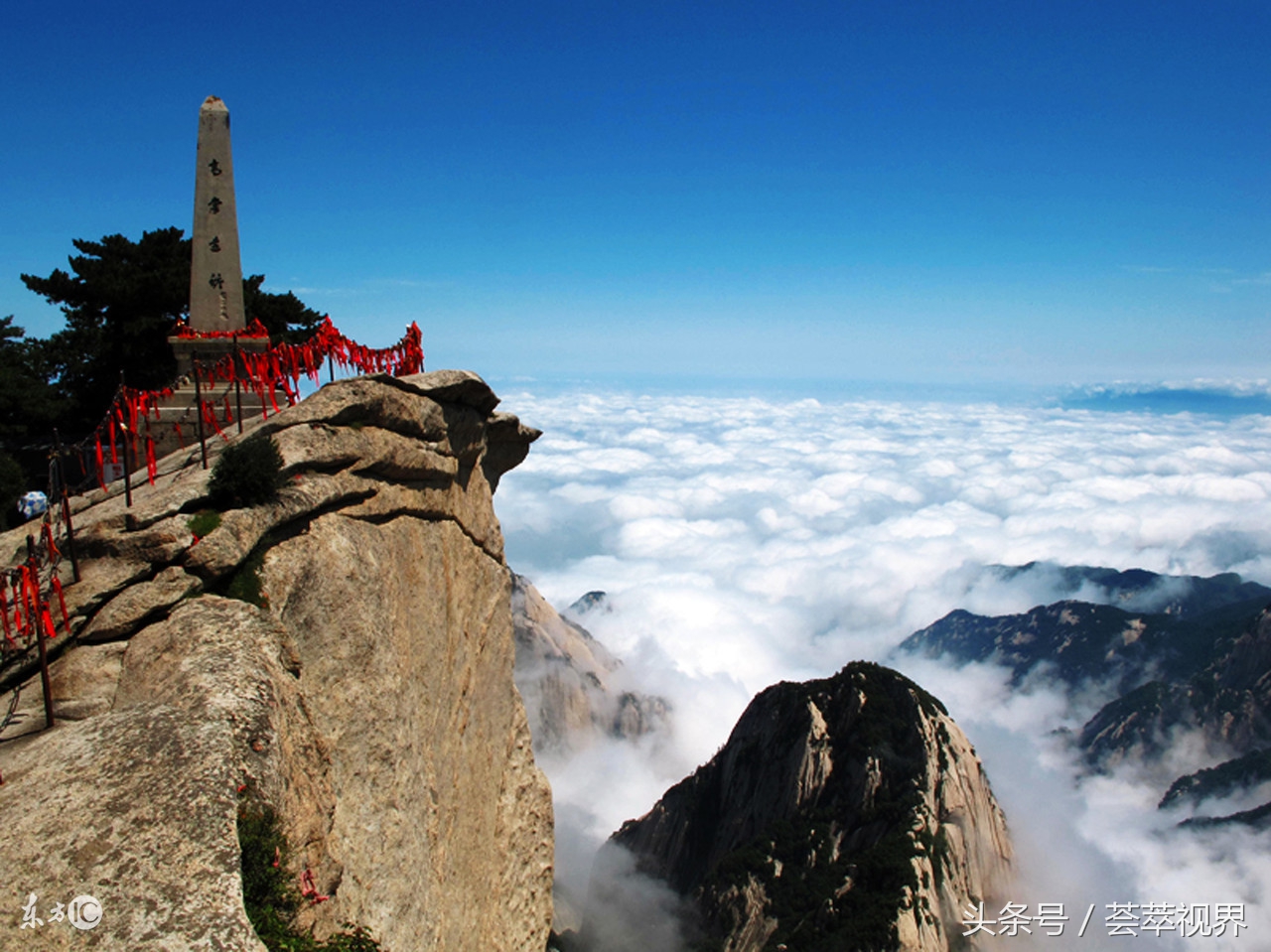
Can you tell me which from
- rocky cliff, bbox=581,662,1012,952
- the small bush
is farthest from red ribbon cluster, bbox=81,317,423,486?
rocky cliff, bbox=581,662,1012,952

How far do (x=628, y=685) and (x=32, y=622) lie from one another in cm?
18932

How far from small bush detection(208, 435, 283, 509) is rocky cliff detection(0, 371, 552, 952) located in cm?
36

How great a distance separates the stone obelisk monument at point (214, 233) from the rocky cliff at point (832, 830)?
60.0 meters

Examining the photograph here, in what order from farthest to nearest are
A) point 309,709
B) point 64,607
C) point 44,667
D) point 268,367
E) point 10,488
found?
point 10,488
point 268,367
point 309,709
point 64,607
point 44,667

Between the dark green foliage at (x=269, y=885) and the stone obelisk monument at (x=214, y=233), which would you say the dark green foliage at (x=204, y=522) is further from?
→ the stone obelisk monument at (x=214, y=233)

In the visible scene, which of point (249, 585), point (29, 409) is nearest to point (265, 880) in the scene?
point (249, 585)

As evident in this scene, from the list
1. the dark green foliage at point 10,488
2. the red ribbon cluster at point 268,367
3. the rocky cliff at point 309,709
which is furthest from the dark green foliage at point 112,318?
the rocky cliff at point 309,709

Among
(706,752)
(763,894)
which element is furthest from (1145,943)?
(706,752)

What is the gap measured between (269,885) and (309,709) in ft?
15.3

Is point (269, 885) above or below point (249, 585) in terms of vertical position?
below

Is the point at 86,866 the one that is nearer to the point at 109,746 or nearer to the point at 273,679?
the point at 109,746

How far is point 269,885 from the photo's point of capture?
9070mm

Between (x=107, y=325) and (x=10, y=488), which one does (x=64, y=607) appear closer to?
(x=10, y=488)

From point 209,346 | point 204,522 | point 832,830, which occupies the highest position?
point 209,346
